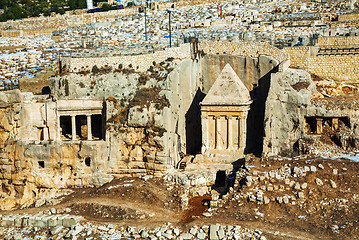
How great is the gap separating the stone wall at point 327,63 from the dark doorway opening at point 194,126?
6.53 metres

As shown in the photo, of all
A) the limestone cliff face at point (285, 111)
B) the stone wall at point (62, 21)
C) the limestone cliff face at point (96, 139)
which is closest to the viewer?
the limestone cliff face at point (285, 111)

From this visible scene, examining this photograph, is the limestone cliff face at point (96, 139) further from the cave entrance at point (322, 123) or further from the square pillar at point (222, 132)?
the cave entrance at point (322, 123)

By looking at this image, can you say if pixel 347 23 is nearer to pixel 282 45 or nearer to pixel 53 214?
pixel 282 45

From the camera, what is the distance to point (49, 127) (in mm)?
38000

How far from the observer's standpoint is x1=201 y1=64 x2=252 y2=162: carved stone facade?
37.3 m

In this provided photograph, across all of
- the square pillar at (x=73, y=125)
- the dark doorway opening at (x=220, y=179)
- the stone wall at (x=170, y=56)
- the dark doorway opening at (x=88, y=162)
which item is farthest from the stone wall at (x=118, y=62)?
the dark doorway opening at (x=220, y=179)

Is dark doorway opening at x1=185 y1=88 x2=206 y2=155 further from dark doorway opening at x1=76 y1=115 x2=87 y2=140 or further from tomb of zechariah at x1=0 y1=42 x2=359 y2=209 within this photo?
dark doorway opening at x1=76 y1=115 x2=87 y2=140

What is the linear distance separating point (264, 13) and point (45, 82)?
848 inches

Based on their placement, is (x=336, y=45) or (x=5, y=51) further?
(x=5, y=51)

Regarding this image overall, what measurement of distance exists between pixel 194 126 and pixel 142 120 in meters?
5.78

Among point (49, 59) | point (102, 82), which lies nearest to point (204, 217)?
point (102, 82)

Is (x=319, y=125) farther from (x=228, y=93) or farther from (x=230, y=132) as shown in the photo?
(x=228, y=93)

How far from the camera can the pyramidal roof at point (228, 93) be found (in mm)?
37312

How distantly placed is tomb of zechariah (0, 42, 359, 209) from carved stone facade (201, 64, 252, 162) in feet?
0.20
